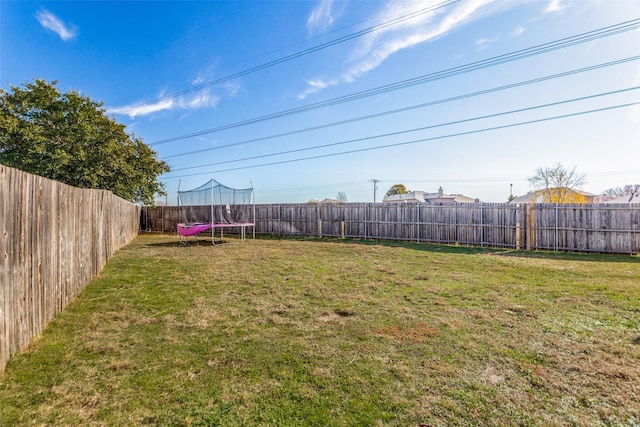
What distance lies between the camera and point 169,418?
1533 mm

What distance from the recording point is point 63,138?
38.5ft

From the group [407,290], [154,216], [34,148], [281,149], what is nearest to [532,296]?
[407,290]

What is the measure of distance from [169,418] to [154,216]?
59.5 ft

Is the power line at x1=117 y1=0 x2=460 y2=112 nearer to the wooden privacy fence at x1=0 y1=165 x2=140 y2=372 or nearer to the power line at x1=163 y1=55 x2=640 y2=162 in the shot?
the power line at x1=163 y1=55 x2=640 y2=162

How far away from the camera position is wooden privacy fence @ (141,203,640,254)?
7871 mm

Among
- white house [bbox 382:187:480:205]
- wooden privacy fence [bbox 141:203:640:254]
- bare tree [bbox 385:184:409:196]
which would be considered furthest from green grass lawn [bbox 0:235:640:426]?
bare tree [bbox 385:184:409:196]

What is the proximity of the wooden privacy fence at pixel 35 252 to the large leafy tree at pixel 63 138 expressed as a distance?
1043cm

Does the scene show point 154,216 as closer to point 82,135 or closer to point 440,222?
point 82,135

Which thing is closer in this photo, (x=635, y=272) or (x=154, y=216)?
(x=635, y=272)

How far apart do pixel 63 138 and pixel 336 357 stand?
1536 cm

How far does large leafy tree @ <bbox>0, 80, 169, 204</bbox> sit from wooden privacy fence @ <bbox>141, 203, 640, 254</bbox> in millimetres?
7409

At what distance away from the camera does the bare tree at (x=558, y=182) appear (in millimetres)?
22594

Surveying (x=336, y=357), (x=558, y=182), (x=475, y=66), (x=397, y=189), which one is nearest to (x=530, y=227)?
(x=336, y=357)

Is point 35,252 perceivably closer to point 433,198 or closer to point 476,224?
point 476,224
